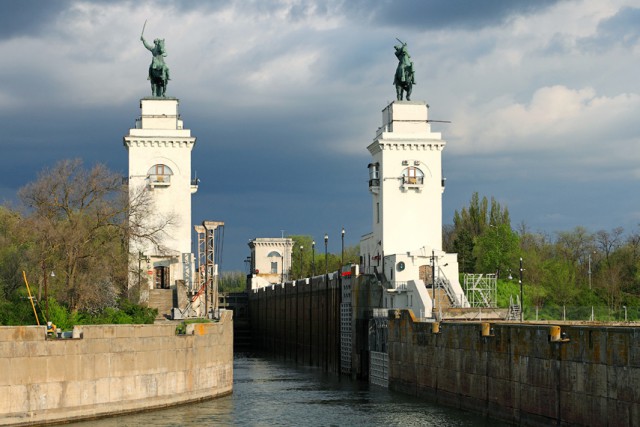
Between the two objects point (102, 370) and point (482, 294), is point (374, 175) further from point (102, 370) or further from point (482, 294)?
point (102, 370)

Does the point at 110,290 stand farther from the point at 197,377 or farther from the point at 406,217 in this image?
the point at 406,217

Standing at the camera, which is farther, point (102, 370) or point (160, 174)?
point (160, 174)

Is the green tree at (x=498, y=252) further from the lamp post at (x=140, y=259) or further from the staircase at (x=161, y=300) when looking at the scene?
the lamp post at (x=140, y=259)

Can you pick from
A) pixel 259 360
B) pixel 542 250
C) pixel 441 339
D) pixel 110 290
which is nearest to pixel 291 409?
pixel 441 339

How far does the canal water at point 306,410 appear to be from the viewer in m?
42.9

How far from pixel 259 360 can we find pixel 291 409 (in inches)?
1676

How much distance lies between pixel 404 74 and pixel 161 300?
2430 cm

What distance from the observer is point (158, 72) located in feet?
255

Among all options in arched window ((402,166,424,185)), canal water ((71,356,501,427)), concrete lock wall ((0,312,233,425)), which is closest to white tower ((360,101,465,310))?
arched window ((402,166,424,185))

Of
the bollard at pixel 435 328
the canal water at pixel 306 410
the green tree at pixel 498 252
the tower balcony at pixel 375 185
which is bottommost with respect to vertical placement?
the canal water at pixel 306 410

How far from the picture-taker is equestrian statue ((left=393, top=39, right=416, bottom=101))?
75.8m

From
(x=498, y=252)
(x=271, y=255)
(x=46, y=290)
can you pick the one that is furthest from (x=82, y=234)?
(x=271, y=255)

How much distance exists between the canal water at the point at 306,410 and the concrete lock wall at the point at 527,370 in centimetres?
121

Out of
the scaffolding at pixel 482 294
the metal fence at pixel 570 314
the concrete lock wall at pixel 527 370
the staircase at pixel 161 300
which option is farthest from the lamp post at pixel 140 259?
the metal fence at pixel 570 314
